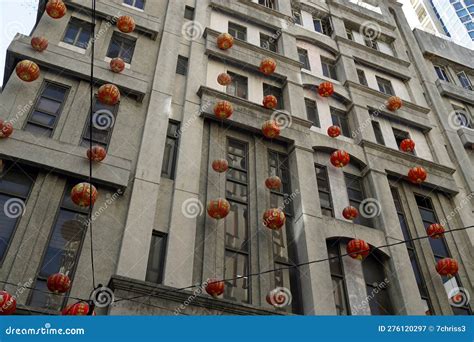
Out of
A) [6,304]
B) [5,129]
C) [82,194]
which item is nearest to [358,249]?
[82,194]

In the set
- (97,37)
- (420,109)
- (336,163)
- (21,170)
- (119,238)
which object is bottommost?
(119,238)

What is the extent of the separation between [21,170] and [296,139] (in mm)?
8990

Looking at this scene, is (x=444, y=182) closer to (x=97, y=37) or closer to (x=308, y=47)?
(x=308, y=47)

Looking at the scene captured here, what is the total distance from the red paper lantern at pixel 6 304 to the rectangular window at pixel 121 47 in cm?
970

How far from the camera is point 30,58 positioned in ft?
45.2

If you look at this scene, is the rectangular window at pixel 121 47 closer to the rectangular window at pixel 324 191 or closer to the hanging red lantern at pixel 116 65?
the hanging red lantern at pixel 116 65

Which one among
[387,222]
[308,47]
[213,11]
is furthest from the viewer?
[308,47]

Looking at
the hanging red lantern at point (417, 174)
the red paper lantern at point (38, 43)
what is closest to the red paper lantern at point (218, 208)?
the red paper lantern at point (38, 43)

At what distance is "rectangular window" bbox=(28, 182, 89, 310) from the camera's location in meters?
10.0

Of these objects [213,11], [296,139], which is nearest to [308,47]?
[213,11]

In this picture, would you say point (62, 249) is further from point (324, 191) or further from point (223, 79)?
point (324, 191)

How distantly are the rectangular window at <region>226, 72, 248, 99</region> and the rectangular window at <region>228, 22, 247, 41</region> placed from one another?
9.16ft

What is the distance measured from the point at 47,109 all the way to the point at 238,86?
7.38 meters

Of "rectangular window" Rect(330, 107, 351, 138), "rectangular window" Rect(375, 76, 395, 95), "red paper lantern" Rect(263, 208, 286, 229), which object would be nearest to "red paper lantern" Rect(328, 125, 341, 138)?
"rectangular window" Rect(330, 107, 351, 138)
